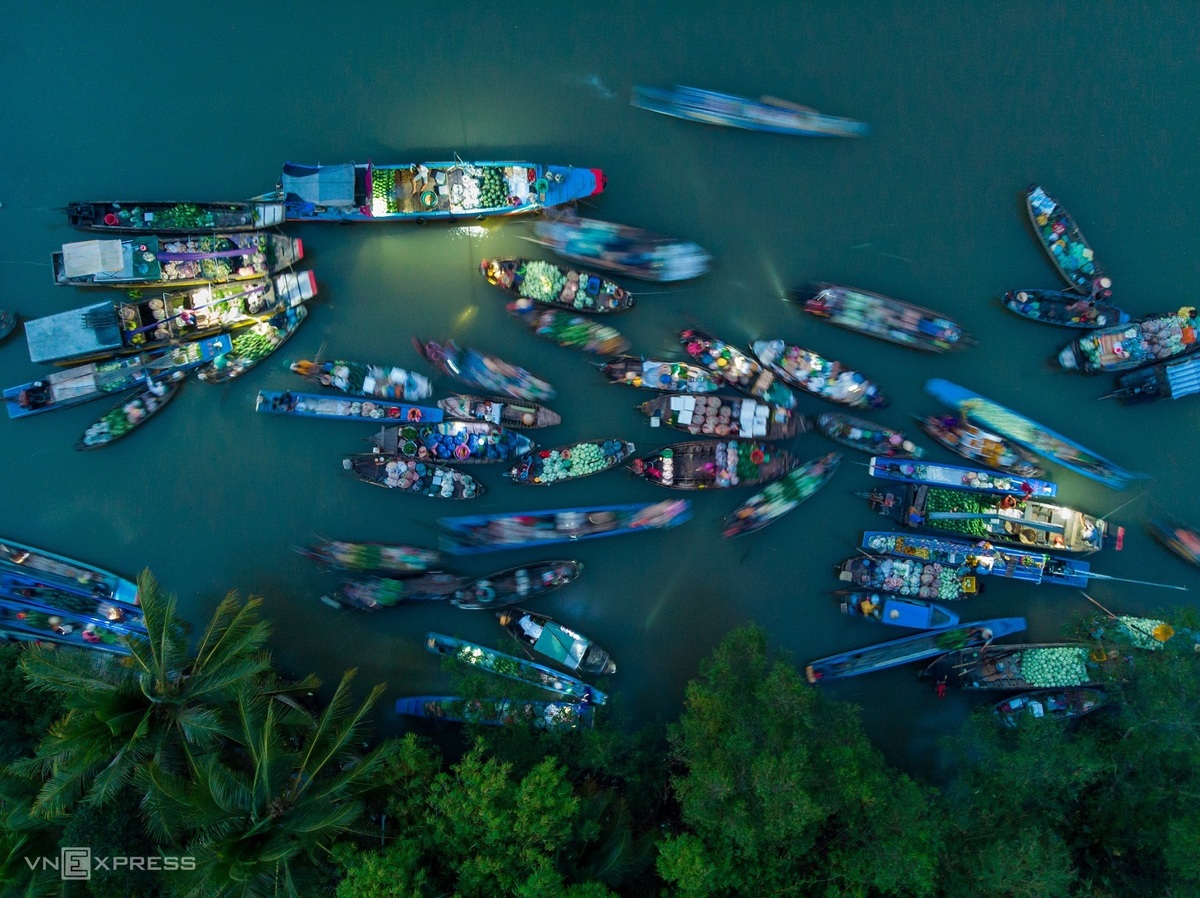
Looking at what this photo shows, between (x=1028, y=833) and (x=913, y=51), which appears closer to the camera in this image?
(x=1028, y=833)

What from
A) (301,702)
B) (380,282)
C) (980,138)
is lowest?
(301,702)

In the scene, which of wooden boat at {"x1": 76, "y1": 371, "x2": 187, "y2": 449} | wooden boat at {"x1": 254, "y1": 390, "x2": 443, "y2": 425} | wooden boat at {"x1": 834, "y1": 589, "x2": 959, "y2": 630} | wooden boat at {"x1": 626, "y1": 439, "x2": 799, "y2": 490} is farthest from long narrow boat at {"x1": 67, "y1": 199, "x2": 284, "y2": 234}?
wooden boat at {"x1": 834, "y1": 589, "x2": 959, "y2": 630}

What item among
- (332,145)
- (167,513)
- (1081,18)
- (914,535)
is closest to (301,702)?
(167,513)

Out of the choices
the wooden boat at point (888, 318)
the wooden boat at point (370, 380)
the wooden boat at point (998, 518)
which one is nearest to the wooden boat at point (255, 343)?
the wooden boat at point (370, 380)

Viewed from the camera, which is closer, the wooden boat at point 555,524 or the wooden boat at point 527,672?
the wooden boat at point 527,672

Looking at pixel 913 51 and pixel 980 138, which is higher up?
pixel 913 51

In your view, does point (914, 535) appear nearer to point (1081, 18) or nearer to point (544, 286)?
point (544, 286)

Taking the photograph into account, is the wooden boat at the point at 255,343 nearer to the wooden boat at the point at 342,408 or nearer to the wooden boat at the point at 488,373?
the wooden boat at the point at 342,408

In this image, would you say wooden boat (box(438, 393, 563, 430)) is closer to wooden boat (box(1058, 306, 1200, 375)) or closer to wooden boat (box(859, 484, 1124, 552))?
wooden boat (box(859, 484, 1124, 552))
